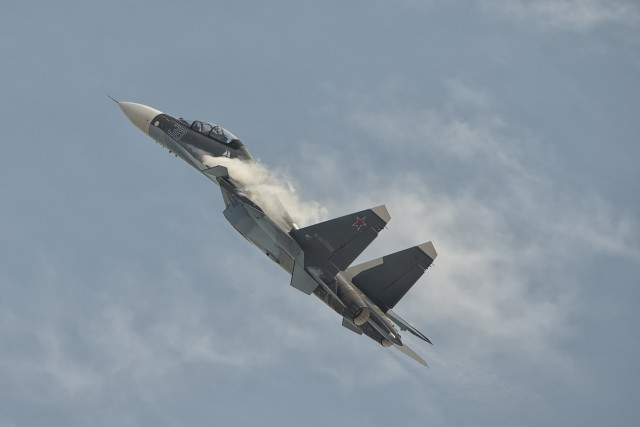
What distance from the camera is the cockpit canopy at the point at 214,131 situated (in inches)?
1388

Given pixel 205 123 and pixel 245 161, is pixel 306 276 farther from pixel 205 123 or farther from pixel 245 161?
pixel 205 123

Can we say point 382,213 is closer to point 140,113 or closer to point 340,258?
point 340,258

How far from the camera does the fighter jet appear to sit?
101ft

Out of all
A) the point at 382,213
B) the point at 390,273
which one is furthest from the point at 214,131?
the point at 390,273

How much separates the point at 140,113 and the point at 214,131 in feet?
10.9

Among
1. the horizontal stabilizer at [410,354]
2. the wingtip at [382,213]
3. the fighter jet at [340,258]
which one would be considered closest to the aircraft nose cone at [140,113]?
the fighter jet at [340,258]

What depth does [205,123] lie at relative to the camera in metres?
35.6

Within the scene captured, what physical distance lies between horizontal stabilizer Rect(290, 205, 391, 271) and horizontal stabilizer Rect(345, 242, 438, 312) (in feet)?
5.74

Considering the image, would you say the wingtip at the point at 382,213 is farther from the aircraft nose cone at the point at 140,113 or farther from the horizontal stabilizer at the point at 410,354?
the aircraft nose cone at the point at 140,113

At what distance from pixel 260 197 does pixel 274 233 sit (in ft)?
6.18

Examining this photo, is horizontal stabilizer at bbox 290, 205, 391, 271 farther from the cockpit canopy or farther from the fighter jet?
the cockpit canopy

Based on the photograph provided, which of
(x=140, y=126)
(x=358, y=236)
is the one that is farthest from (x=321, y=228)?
(x=140, y=126)

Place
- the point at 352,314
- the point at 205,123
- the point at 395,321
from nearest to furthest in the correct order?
the point at 352,314 < the point at 395,321 < the point at 205,123

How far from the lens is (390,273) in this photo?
32781 mm
